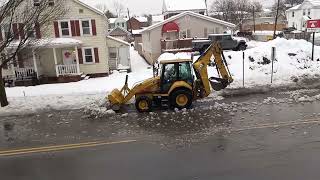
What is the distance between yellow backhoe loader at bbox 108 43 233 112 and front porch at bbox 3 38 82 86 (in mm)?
14080

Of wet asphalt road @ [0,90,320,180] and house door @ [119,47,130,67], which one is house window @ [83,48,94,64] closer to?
house door @ [119,47,130,67]

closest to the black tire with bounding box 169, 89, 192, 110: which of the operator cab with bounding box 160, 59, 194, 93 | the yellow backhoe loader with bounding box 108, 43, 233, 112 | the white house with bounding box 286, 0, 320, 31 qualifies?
the yellow backhoe loader with bounding box 108, 43, 233, 112

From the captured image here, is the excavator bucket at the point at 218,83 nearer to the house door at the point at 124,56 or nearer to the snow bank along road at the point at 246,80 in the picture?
the snow bank along road at the point at 246,80

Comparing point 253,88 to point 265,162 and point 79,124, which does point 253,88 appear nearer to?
point 79,124

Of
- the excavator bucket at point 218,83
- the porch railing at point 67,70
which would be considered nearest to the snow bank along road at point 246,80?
the excavator bucket at point 218,83

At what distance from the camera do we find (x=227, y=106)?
51.1 ft

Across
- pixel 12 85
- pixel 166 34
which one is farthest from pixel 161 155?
pixel 166 34

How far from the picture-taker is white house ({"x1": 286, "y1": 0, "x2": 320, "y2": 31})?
71312mm

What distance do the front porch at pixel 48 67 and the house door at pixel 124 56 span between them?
5.02m

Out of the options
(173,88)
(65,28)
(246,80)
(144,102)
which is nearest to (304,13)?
(65,28)

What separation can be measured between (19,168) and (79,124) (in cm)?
460

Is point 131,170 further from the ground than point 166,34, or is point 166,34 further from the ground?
point 166,34

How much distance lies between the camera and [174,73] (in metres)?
15.6

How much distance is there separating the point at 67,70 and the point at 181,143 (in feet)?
66.0
